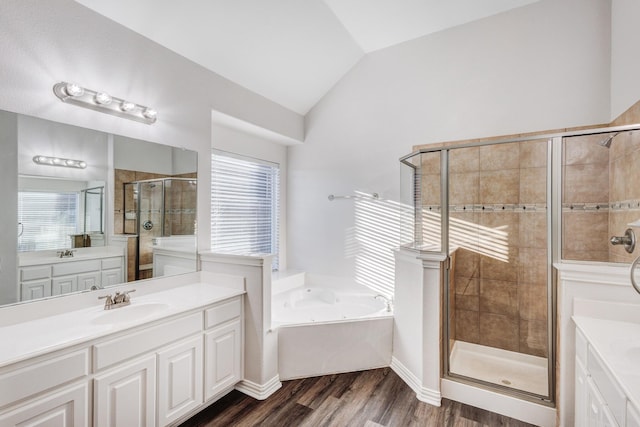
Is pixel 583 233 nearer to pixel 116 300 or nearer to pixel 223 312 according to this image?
pixel 223 312

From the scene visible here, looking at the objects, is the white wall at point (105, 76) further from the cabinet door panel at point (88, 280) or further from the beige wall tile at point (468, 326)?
the beige wall tile at point (468, 326)

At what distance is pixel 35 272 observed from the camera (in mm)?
1677

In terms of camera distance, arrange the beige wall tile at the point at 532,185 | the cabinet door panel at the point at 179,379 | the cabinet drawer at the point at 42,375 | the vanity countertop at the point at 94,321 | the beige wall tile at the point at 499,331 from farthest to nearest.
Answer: the beige wall tile at the point at 499,331 → the beige wall tile at the point at 532,185 → the cabinet door panel at the point at 179,379 → the vanity countertop at the point at 94,321 → the cabinet drawer at the point at 42,375

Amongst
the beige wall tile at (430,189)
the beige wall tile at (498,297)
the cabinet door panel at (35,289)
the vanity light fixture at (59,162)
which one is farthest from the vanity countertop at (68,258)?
the beige wall tile at (498,297)

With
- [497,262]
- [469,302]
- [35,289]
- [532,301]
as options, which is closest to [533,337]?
[532,301]

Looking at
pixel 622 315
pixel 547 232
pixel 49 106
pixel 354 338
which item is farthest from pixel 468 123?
pixel 49 106

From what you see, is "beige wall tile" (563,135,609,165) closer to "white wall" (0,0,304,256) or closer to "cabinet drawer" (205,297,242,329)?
"cabinet drawer" (205,297,242,329)

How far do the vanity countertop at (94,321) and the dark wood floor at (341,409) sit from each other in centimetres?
78

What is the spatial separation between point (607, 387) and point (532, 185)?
1.77 m

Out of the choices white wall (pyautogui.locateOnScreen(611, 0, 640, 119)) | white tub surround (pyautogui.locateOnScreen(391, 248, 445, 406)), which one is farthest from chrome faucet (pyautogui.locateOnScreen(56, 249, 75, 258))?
white wall (pyautogui.locateOnScreen(611, 0, 640, 119))

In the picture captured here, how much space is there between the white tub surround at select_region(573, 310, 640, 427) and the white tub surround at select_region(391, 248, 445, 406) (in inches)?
31.5

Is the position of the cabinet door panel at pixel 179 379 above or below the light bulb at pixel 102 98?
below

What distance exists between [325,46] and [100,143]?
2.20 meters

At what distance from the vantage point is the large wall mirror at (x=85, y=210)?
1.62 metres
